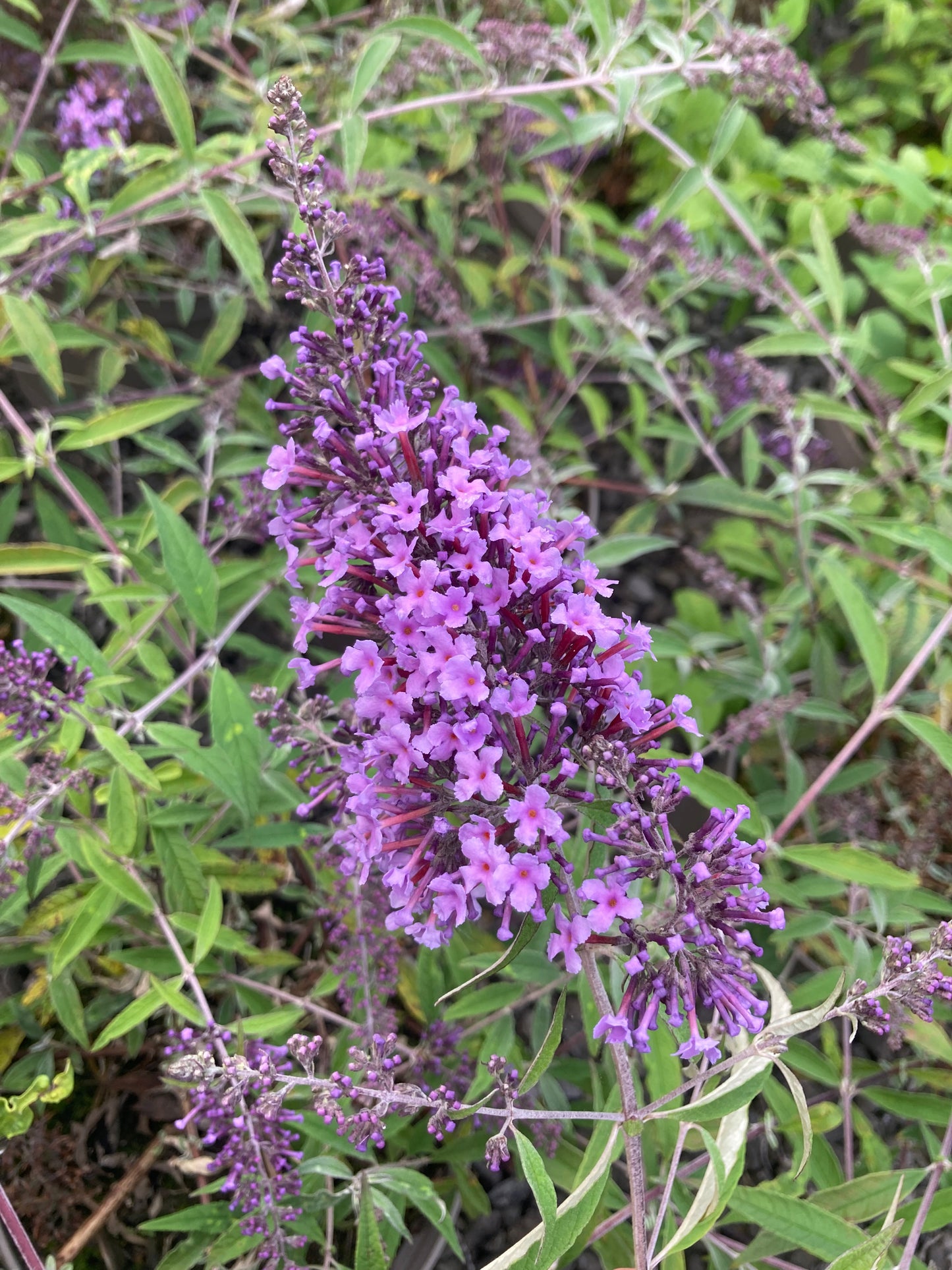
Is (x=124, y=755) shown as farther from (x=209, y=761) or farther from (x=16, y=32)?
(x=16, y=32)

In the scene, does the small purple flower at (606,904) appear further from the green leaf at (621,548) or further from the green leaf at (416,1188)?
the green leaf at (621,548)

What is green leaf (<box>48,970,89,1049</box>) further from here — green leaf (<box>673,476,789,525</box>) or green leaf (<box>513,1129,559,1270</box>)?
green leaf (<box>673,476,789,525</box>)

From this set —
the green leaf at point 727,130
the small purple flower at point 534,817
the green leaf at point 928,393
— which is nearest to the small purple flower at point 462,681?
the small purple flower at point 534,817

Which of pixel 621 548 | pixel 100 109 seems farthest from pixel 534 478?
pixel 100 109

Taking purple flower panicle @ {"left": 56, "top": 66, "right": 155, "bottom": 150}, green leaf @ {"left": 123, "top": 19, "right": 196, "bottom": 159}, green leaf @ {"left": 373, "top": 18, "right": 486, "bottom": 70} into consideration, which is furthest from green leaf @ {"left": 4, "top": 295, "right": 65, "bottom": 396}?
green leaf @ {"left": 373, "top": 18, "right": 486, "bottom": 70}

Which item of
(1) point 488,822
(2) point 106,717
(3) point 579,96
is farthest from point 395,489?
(3) point 579,96
